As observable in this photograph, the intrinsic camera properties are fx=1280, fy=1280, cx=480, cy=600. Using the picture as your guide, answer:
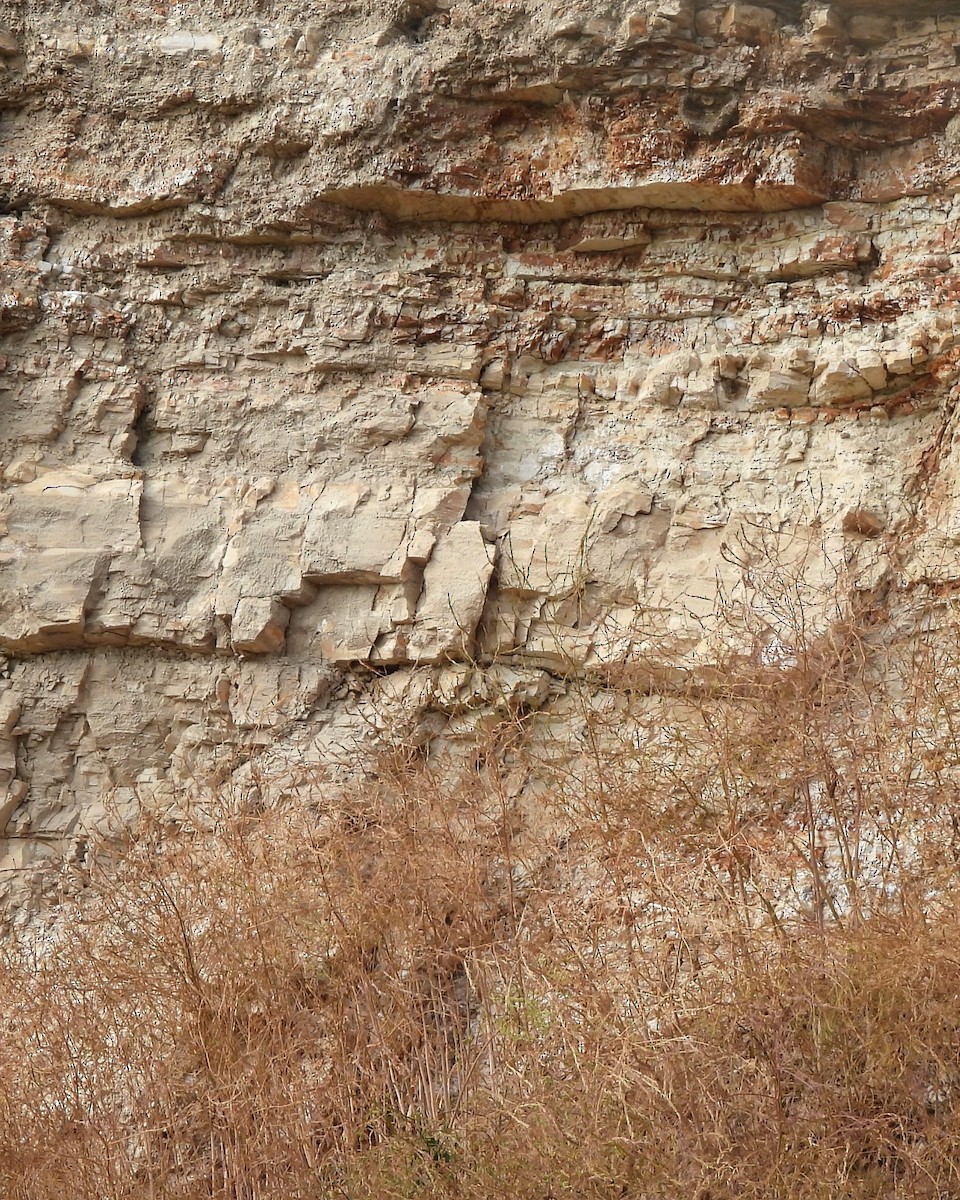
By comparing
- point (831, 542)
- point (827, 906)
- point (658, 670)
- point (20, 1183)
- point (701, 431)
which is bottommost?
point (20, 1183)

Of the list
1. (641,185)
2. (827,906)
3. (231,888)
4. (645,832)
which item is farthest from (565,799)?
(641,185)

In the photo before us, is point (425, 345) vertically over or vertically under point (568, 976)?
over

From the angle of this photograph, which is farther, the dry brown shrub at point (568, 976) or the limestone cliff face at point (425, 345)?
the limestone cliff face at point (425, 345)

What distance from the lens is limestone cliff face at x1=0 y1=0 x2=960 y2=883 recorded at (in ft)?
18.0

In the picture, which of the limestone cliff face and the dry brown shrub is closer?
the dry brown shrub

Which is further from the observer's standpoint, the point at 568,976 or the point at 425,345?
the point at 425,345

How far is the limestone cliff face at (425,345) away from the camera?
5.50 metres

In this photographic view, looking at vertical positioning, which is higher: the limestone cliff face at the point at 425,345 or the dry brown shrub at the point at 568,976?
the limestone cliff face at the point at 425,345

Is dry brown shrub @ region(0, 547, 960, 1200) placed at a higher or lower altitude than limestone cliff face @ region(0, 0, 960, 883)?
lower

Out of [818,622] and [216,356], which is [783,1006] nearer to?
[818,622]

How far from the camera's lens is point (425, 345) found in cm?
596

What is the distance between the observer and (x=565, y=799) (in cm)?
430

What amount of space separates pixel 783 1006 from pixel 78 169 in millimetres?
5037

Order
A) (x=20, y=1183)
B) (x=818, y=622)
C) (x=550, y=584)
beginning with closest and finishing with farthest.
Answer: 1. (x=20, y=1183)
2. (x=818, y=622)
3. (x=550, y=584)
